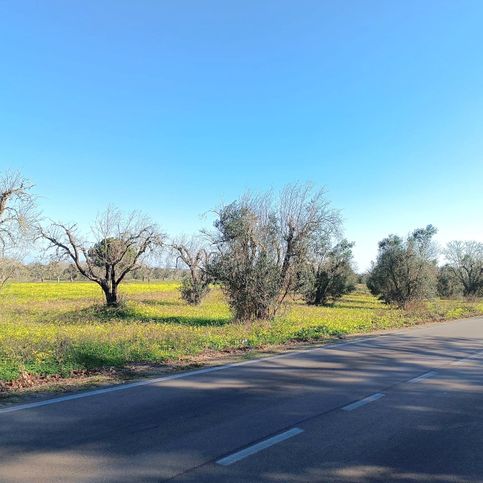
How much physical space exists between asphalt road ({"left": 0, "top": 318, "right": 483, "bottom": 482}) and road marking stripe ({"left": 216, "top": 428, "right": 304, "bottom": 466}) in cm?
1

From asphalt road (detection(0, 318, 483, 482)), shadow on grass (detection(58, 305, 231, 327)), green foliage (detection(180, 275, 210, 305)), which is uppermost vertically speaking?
green foliage (detection(180, 275, 210, 305))

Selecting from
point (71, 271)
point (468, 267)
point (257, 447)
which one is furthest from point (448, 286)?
point (257, 447)

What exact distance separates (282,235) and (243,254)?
216 centimetres

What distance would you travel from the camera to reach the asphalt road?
14.3 feet

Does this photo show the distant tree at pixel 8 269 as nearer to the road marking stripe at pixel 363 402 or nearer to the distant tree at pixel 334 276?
the road marking stripe at pixel 363 402

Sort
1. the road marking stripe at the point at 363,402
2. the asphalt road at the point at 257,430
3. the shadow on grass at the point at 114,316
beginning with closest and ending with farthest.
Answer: the asphalt road at the point at 257,430
the road marking stripe at the point at 363,402
the shadow on grass at the point at 114,316

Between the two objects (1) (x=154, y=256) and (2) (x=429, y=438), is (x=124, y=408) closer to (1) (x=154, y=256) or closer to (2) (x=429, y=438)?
(2) (x=429, y=438)

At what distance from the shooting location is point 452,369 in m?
10.0

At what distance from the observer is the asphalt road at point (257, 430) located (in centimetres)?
435

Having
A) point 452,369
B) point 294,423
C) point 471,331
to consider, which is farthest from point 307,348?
point 471,331

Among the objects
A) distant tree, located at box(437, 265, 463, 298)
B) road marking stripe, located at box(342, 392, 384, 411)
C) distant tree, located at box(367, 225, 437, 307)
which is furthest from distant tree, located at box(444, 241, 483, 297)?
road marking stripe, located at box(342, 392, 384, 411)

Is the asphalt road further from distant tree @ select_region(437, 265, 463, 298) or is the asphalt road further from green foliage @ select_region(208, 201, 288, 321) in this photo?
distant tree @ select_region(437, 265, 463, 298)

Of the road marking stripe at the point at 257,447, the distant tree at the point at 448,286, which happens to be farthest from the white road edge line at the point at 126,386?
the distant tree at the point at 448,286

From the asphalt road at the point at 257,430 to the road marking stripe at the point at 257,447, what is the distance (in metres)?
0.01
